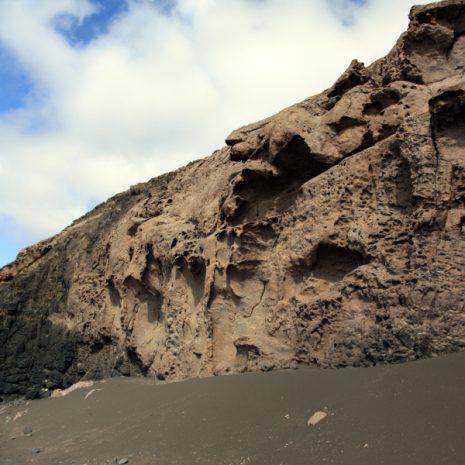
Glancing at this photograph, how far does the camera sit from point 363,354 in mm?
6012

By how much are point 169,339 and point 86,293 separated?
597 centimetres

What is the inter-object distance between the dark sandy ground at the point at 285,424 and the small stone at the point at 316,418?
2.2 inches

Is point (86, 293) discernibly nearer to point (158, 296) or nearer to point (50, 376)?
point (50, 376)

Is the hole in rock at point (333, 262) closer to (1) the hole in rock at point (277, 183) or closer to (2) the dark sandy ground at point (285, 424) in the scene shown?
(1) the hole in rock at point (277, 183)

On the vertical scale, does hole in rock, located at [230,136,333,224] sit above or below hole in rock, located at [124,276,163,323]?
above

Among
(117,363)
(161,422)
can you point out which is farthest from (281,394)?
(117,363)

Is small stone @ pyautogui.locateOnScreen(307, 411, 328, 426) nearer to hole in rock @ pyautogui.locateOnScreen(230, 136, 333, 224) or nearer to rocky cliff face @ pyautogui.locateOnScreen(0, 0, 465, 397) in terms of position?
rocky cliff face @ pyautogui.locateOnScreen(0, 0, 465, 397)

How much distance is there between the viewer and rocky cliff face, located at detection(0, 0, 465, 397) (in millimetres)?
6105

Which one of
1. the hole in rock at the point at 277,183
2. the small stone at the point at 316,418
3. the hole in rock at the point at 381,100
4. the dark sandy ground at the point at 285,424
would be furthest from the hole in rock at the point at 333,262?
the small stone at the point at 316,418

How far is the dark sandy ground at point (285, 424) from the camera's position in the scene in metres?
4.03

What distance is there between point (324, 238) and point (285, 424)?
325 centimetres

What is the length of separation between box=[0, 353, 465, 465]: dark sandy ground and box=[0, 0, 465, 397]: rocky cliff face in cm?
66

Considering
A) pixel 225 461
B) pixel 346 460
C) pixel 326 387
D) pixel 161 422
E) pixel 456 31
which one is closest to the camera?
pixel 346 460

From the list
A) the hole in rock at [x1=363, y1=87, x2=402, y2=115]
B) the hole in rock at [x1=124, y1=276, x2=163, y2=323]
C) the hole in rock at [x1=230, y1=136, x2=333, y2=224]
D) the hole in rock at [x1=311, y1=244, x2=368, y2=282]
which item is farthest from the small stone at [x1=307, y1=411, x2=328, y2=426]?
the hole in rock at [x1=124, y1=276, x2=163, y2=323]
